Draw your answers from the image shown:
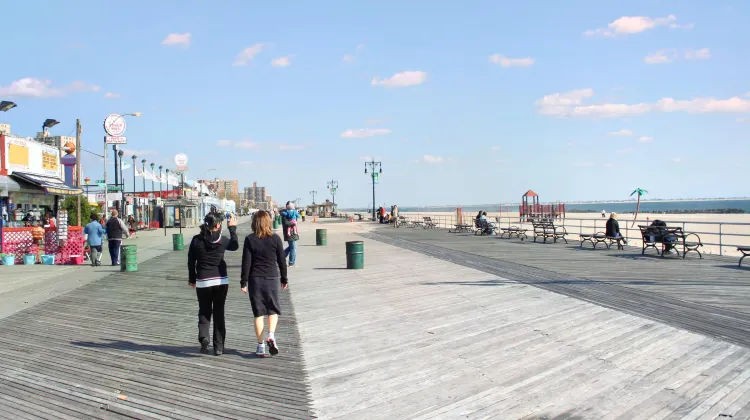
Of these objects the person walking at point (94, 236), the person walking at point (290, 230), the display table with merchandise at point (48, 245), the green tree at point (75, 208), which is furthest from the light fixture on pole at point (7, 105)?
the person walking at point (290, 230)

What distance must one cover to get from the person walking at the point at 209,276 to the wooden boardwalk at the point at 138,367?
28cm

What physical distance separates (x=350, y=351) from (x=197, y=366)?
1.65 metres

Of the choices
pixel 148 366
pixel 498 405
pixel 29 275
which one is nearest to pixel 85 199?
pixel 29 275

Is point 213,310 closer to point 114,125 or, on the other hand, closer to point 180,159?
point 114,125

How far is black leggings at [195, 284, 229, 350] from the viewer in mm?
6582

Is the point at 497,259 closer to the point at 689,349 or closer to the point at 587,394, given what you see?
the point at 689,349

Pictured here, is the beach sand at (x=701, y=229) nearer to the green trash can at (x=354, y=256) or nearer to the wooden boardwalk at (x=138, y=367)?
the green trash can at (x=354, y=256)

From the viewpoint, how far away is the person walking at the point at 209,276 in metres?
6.57

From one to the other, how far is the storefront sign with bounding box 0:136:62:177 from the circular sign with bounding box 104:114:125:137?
2772 millimetres

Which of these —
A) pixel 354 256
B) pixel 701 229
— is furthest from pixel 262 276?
pixel 701 229

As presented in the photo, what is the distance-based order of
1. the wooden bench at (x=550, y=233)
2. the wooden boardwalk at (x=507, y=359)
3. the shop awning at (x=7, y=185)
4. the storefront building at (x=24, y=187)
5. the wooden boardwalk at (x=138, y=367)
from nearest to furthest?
1. the wooden boardwalk at (x=507, y=359)
2. the wooden boardwalk at (x=138, y=367)
3. the shop awning at (x=7, y=185)
4. the storefront building at (x=24, y=187)
5. the wooden bench at (x=550, y=233)

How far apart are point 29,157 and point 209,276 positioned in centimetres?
2306

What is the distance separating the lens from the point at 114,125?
28.9 meters

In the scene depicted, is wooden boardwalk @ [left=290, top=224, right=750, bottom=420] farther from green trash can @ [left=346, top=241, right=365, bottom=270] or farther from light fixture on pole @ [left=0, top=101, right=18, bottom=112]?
light fixture on pole @ [left=0, top=101, right=18, bottom=112]
